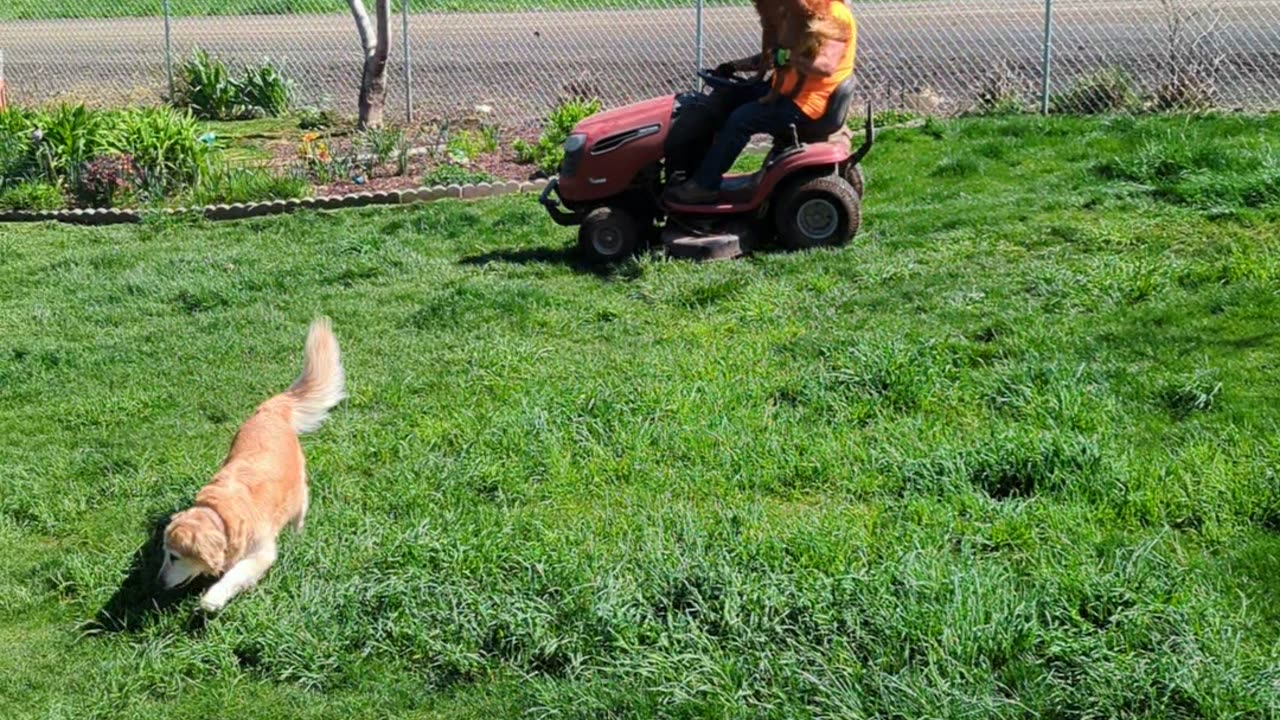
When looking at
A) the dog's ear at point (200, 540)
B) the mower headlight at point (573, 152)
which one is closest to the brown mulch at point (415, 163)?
Answer: the mower headlight at point (573, 152)

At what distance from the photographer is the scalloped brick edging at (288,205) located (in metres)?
10.9

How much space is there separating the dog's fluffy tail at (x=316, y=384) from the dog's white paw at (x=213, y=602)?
1.27m

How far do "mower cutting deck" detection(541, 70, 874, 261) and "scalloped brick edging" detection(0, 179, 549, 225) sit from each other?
261 centimetres

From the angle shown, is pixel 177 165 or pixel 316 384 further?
pixel 177 165

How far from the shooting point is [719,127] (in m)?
8.34

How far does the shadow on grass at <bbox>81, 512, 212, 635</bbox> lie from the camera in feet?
14.5

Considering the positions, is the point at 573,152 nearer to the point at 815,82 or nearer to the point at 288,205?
the point at 815,82

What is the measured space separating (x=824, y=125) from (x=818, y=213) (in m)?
0.55

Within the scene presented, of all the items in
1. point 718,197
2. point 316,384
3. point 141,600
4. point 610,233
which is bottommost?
point 141,600

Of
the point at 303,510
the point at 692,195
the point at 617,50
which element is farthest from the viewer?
the point at 617,50

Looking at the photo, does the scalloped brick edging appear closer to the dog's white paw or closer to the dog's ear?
the dog's ear

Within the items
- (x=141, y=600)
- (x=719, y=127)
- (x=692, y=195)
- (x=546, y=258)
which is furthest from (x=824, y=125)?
(x=141, y=600)

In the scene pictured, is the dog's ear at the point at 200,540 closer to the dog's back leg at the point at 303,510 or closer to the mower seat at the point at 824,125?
the dog's back leg at the point at 303,510

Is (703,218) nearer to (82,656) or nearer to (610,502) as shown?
(610,502)
